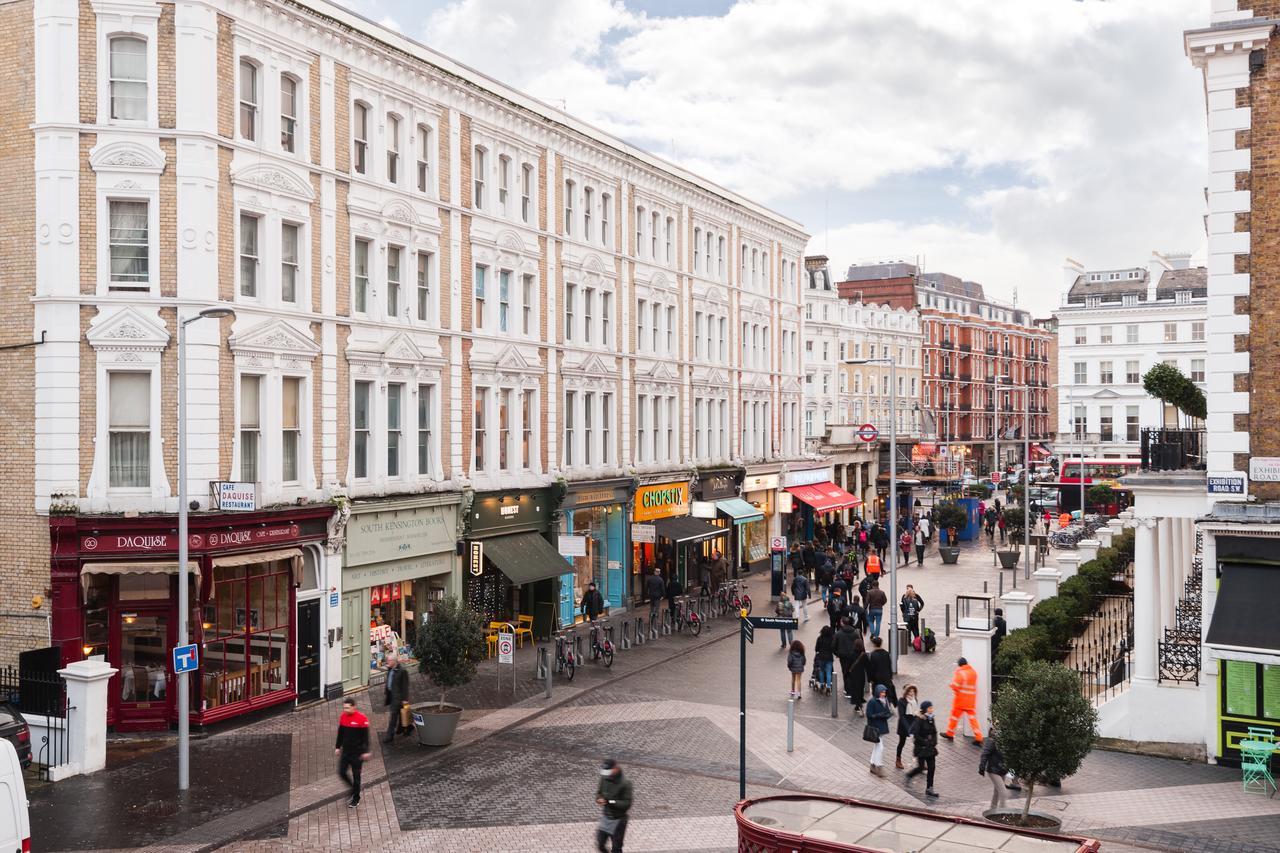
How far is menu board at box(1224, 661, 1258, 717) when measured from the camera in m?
19.0

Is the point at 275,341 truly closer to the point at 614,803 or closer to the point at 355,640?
the point at 355,640

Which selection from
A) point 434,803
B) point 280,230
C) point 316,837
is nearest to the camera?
point 316,837

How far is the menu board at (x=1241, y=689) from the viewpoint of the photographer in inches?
747

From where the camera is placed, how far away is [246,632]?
2277 cm

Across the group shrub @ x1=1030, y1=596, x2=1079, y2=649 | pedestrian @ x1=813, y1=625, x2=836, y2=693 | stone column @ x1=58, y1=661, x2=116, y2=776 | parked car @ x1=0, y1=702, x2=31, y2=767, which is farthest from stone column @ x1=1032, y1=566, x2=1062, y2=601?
parked car @ x1=0, y1=702, x2=31, y2=767

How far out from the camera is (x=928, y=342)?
311 ft

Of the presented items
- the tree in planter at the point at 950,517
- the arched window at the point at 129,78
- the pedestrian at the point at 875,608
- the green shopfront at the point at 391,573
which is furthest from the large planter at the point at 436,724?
the tree in planter at the point at 950,517

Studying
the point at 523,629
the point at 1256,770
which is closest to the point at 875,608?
the point at 523,629

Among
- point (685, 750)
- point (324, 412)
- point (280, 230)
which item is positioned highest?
point (280, 230)

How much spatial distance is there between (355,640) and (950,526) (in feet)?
120

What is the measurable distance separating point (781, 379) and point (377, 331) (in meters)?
28.2

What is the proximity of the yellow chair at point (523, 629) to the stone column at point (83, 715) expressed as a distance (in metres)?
13.5

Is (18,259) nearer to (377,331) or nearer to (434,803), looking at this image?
(377,331)

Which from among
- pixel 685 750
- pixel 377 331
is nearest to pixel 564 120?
pixel 377 331
